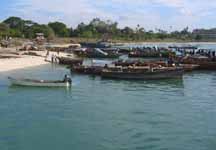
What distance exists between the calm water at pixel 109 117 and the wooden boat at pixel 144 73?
281 centimetres

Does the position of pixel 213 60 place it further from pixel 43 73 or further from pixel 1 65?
pixel 1 65

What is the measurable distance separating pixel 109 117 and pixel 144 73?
74.1 ft

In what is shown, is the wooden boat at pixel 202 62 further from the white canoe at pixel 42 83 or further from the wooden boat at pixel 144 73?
the white canoe at pixel 42 83

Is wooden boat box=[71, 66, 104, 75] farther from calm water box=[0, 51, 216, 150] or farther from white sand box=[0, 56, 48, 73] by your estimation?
white sand box=[0, 56, 48, 73]

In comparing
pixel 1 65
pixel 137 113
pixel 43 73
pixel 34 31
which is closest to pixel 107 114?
pixel 137 113

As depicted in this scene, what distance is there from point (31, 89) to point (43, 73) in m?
16.9

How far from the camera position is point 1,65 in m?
65.6

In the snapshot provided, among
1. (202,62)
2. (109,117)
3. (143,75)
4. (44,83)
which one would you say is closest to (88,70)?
(143,75)

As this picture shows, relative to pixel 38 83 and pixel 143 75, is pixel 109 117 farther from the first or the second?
pixel 143 75

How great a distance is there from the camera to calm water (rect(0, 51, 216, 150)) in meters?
24.8

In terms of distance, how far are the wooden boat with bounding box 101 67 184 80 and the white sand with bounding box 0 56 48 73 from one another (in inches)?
653

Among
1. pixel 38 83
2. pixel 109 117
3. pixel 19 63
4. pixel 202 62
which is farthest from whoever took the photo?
pixel 19 63

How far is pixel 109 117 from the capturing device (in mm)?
31406

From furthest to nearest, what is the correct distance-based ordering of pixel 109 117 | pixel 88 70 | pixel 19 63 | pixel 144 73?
pixel 19 63, pixel 88 70, pixel 144 73, pixel 109 117
